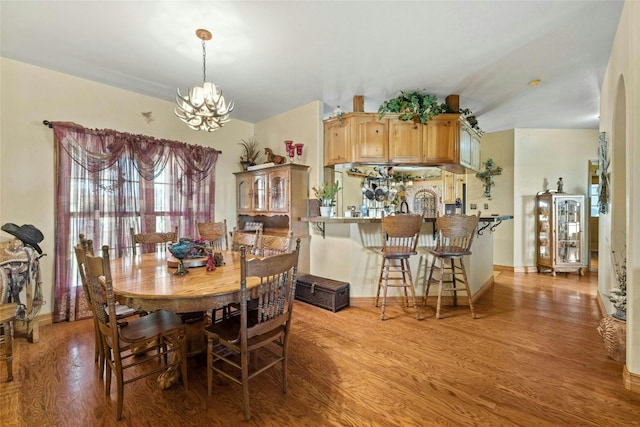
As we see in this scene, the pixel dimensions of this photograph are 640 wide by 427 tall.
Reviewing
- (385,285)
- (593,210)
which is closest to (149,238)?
(385,285)

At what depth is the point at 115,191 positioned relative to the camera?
3.57m

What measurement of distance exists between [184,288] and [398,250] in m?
2.38

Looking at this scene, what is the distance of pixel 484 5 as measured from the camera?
223 centimetres

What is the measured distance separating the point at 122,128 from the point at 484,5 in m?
4.03

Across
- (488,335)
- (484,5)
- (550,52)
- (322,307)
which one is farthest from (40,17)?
(488,335)

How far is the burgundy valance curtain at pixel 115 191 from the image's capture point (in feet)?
10.6

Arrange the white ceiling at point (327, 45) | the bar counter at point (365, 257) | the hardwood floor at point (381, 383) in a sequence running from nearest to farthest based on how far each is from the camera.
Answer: the hardwood floor at point (381, 383)
the white ceiling at point (327, 45)
the bar counter at point (365, 257)

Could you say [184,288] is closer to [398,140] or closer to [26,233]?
[26,233]

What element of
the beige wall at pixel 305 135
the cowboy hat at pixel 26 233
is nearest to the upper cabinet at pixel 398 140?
the beige wall at pixel 305 135

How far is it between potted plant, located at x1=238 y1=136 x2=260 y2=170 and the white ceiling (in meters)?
1.07

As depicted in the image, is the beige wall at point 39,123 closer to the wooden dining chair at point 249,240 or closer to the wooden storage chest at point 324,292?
the wooden dining chair at point 249,240

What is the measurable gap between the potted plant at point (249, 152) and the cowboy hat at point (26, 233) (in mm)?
2625

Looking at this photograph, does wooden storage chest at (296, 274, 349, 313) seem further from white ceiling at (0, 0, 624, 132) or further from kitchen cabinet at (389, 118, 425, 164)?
white ceiling at (0, 0, 624, 132)

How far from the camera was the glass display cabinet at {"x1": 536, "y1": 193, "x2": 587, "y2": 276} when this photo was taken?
5.22 m
